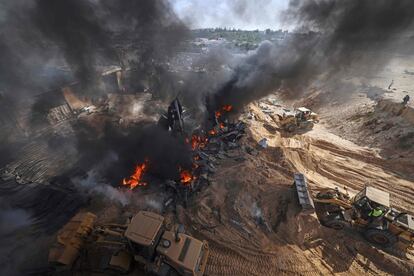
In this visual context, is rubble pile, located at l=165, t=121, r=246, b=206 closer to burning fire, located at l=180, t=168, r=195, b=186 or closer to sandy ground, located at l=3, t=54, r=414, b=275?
burning fire, located at l=180, t=168, r=195, b=186

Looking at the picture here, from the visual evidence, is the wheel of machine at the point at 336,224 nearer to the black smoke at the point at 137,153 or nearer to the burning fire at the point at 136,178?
the black smoke at the point at 137,153

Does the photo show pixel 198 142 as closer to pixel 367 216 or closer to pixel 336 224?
pixel 336 224

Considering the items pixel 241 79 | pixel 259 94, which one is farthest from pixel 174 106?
pixel 259 94

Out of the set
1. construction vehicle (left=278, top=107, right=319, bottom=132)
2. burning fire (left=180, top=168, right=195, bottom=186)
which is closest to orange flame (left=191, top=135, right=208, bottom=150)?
burning fire (left=180, top=168, right=195, bottom=186)

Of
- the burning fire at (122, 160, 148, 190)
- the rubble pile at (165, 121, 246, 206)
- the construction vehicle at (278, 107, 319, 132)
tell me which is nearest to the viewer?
the rubble pile at (165, 121, 246, 206)

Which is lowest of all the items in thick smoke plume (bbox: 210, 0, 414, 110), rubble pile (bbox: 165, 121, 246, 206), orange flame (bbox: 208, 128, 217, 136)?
rubble pile (bbox: 165, 121, 246, 206)

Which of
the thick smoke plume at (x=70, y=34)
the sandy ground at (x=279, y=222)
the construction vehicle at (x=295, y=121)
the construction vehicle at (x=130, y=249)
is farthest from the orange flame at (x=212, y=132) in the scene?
the thick smoke plume at (x=70, y=34)

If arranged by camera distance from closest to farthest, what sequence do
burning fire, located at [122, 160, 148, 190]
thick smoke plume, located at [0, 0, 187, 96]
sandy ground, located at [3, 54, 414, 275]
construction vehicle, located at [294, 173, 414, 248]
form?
sandy ground, located at [3, 54, 414, 275], construction vehicle, located at [294, 173, 414, 248], burning fire, located at [122, 160, 148, 190], thick smoke plume, located at [0, 0, 187, 96]
